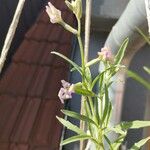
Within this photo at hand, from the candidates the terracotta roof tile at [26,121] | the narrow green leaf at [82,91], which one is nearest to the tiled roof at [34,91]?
the terracotta roof tile at [26,121]

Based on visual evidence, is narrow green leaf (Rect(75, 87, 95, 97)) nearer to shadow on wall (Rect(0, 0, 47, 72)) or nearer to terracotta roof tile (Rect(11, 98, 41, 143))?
terracotta roof tile (Rect(11, 98, 41, 143))

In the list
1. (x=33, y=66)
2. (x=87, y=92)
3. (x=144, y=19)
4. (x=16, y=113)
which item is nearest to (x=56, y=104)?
(x=16, y=113)

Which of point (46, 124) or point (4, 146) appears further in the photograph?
point (46, 124)

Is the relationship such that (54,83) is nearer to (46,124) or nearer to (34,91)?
(34,91)

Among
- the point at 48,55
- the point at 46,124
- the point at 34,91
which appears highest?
the point at 48,55

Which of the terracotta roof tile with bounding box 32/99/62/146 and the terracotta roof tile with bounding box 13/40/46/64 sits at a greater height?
the terracotta roof tile with bounding box 13/40/46/64

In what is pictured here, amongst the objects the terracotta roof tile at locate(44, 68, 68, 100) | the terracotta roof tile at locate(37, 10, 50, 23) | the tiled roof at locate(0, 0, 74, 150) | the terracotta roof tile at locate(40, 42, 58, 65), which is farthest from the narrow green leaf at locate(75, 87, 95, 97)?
the terracotta roof tile at locate(37, 10, 50, 23)


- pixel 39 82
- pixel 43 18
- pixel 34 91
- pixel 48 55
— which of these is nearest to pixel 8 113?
pixel 34 91
